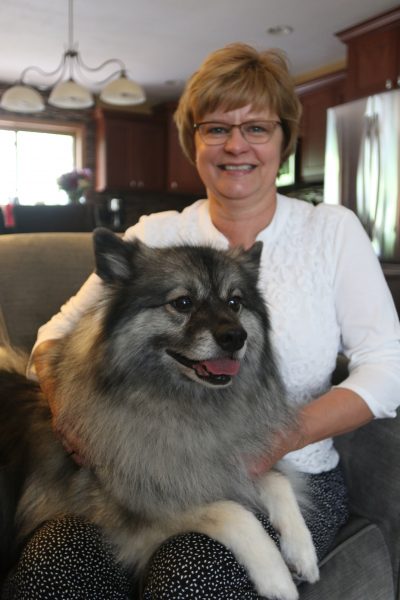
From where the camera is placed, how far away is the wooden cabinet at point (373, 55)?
15.2 ft

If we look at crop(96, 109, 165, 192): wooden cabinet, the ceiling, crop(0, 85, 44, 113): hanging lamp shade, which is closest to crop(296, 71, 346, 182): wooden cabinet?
the ceiling

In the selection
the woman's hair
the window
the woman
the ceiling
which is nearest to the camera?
the woman

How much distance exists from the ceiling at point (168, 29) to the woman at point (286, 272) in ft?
8.64

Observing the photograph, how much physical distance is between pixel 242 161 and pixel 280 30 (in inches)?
163

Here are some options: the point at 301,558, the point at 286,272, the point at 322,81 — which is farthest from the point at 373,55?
the point at 301,558

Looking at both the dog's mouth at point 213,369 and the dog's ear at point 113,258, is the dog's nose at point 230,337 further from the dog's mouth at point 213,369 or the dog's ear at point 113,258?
the dog's ear at point 113,258

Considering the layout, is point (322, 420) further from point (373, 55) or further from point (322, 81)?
point (322, 81)

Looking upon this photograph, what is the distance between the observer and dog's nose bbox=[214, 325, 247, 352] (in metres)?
1.04

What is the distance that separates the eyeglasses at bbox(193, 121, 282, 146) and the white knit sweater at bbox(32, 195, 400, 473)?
27cm

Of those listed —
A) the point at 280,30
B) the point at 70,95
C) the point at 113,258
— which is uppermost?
the point at 280,30

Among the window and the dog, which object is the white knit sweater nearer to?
the dog

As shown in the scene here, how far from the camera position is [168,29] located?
16.4 ft

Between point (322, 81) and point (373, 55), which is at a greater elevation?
point (322, 81)

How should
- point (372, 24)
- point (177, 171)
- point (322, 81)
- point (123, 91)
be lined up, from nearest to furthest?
point (123, 91) → point (372, 24) → point (322, 81) → point (177, 171)
